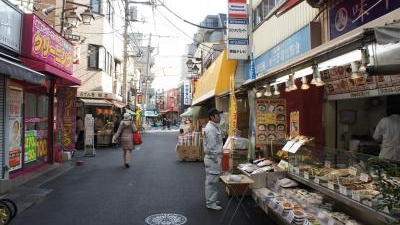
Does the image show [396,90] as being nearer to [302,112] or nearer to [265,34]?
[302,112]

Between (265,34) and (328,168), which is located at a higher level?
(265,34)

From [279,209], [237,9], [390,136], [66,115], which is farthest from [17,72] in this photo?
[237,9]

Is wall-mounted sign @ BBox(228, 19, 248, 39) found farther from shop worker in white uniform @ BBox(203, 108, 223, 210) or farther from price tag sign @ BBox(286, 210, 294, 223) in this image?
price tag sign @ BBox(286, 210, 294, 223)

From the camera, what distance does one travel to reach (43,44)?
12219mm

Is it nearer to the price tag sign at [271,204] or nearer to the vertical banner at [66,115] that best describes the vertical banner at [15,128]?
the vertical banner at [66,115]

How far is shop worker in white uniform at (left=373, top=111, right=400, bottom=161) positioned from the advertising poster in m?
9.99

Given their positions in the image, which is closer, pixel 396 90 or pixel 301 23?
pixel 396 90

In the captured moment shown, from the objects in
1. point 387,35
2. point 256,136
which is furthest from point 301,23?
point 387,35

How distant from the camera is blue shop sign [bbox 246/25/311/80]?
10.8 m

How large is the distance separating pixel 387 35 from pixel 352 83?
17.6ft

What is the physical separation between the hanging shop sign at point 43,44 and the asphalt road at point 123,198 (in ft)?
12.2

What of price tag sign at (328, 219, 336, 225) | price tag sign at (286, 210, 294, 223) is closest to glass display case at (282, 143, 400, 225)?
price tag sign at (328, 219, 336, 225)

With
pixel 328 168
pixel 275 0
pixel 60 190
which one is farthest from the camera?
pixel 275 0

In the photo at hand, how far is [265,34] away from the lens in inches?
617
